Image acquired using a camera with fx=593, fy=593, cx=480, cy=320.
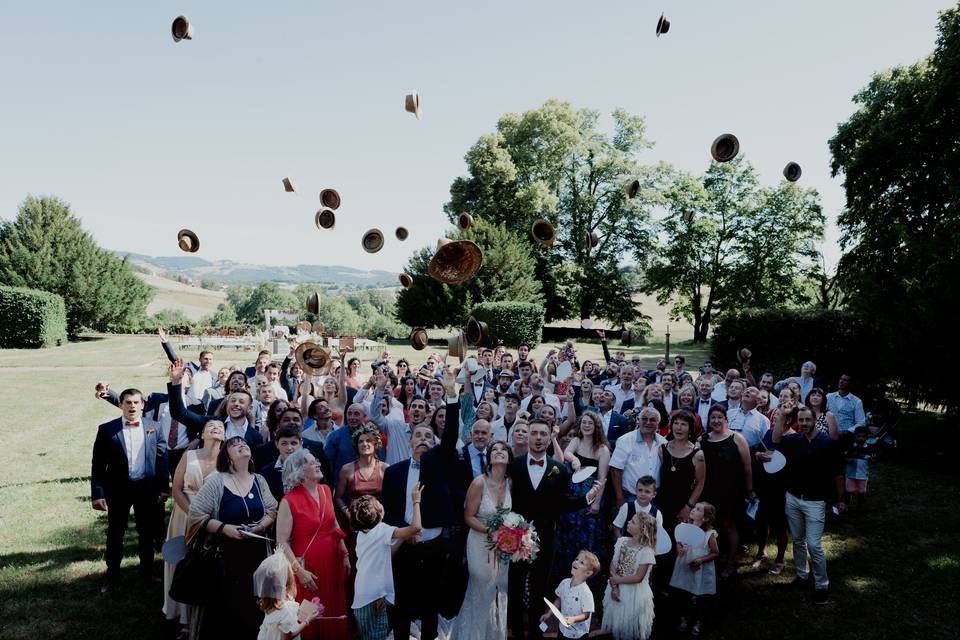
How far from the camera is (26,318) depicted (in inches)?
1257

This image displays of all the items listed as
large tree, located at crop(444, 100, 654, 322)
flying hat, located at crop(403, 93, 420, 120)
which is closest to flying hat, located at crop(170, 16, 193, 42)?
flying hat, located at crop(403, 93, 420, 120)

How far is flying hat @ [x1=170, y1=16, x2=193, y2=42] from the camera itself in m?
7.92

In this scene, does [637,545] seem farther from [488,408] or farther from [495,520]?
[488,408]

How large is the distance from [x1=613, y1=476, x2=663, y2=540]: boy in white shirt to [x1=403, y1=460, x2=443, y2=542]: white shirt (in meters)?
1.76

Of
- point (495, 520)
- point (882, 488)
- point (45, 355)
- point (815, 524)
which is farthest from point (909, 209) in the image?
point (45, 355)

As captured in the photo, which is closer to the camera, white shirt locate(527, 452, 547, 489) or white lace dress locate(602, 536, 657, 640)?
white lace dress locate(602, 536, 657, 640)

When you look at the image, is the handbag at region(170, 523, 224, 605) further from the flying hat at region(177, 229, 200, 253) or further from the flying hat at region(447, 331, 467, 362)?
the flying hat at region(177, 229, 200, 253)

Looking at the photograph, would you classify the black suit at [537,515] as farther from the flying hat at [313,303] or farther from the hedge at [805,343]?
the hedge at [805,343]

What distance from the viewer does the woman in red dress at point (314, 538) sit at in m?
4.41

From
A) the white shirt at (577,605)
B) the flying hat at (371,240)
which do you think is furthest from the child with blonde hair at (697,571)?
the flying hat at (371,240)

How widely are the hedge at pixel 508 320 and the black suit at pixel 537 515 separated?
26888 mm

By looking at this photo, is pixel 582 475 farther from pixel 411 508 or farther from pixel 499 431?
pixel 499 431

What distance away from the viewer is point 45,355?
29.2m

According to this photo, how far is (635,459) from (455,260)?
3.96m
